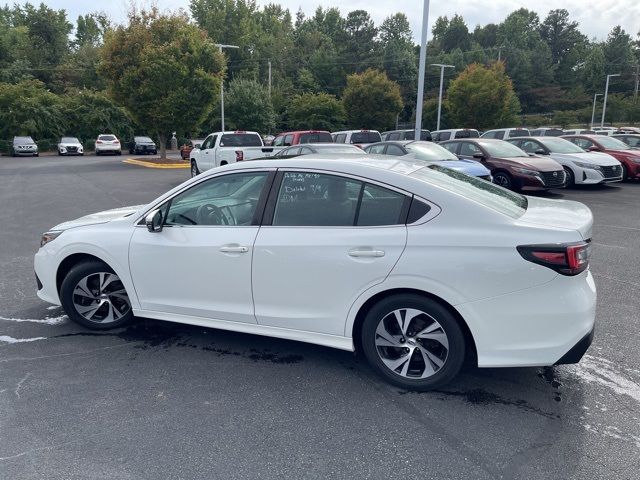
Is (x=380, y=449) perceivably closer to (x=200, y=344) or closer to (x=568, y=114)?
(x=200, y=344)

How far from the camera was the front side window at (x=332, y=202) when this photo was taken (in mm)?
3648

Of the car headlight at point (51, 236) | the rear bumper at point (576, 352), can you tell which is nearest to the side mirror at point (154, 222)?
the car headlight at point (51, 236)

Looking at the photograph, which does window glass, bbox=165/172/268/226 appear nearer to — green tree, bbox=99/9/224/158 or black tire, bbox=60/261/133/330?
black tire, bbox=60/261/133/330

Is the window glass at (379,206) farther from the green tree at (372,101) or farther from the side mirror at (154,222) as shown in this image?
the green tree at (372,101)

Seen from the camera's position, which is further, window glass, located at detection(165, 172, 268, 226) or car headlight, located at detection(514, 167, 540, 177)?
car headlight, located at detection(514, 167, 540, 177)

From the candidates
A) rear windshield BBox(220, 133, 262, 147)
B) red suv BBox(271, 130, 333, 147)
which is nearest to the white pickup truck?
rear windshield BBox(220, 133, 262, 147)

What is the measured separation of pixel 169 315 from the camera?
14.2 ft

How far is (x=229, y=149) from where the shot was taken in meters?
17.1

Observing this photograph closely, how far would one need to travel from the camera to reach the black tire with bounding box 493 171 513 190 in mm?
13070

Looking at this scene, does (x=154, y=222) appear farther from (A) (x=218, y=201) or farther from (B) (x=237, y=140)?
(B) (x=237, y=140)

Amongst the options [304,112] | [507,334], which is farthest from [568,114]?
[507,334]

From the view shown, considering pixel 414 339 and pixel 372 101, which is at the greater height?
pixel 372 101

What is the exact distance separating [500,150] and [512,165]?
1113 millimetres

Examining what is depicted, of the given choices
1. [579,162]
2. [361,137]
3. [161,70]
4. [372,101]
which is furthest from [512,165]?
[372,101]
